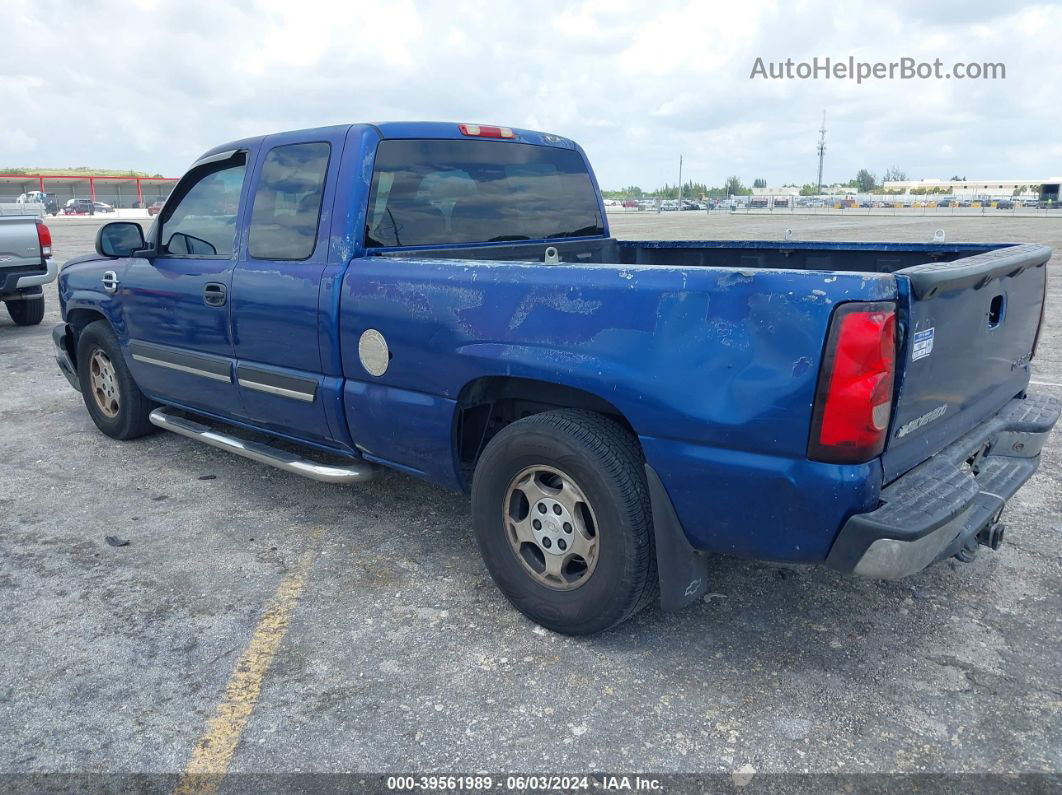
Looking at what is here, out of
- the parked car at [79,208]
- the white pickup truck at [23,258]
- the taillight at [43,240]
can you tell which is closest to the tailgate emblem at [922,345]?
the white pickup truck at [23,258]

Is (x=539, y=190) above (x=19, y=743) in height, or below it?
above

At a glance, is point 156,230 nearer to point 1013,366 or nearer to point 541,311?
point 541,311

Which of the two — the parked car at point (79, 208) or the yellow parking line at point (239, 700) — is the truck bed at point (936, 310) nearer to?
the yellow parking line at point (239, 700)

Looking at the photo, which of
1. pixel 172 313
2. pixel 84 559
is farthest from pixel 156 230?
pixel 84 559

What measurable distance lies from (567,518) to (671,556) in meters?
0.41

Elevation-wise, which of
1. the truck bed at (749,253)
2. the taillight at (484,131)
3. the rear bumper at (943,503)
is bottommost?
the rear bumper at (943,503)

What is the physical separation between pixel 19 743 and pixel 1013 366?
148 inches

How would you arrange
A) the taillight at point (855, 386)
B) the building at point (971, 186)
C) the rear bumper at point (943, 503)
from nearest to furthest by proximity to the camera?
the taillight at point (855, 386)
the rear bumper at point (943, 503)
the building at point (971, 186)

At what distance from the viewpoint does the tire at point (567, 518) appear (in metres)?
2.86

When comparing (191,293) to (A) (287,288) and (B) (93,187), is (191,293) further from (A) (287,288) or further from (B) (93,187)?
(B) (93,187)

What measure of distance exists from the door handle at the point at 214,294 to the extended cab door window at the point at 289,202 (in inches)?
10.0

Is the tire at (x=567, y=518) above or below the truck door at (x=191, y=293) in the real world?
below

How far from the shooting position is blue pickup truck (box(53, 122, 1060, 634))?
2.46 m

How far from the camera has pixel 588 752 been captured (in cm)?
254
